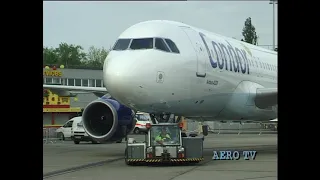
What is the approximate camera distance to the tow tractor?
13125 millimetres

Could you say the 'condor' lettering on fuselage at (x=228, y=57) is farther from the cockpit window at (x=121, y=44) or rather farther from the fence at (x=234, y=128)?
the fence at (x=234, y=128)

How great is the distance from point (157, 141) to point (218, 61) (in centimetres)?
335

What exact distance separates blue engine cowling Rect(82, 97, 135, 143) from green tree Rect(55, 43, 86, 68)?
247ft

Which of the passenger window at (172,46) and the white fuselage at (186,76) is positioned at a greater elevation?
the passenger window at (172,46)

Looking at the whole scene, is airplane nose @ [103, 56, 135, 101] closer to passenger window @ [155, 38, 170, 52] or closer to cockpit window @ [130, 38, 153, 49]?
cockpit window @ [130, 38, 153, 49]

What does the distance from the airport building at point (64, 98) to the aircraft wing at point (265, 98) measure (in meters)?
12.9

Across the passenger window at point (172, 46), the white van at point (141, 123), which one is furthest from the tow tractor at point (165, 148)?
the white van at point (141, 123)

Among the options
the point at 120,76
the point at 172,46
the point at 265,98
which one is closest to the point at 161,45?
the point at 172,46

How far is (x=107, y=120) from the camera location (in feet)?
54.7

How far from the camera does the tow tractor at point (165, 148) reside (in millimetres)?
13125

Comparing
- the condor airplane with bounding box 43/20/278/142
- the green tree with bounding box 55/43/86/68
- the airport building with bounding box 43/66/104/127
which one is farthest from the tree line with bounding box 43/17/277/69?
the condor airplane with bounding box 43/20/278/142
